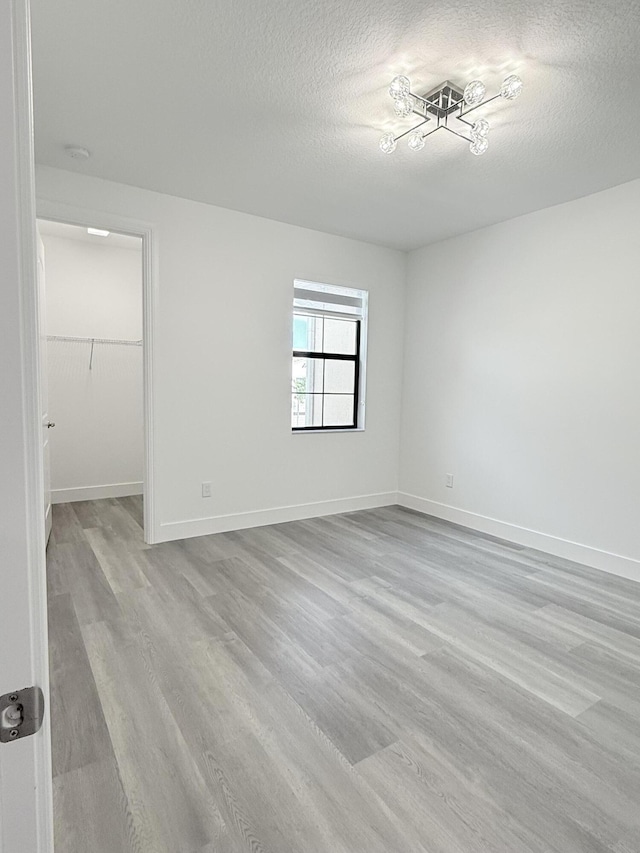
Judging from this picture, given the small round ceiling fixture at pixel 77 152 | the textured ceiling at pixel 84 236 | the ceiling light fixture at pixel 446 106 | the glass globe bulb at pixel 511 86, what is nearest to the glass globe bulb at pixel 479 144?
the ceiling light fixture at pixel 446 106

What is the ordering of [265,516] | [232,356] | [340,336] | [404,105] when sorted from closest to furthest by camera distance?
1. [404,105]
2. [232,356]
3. [265,516]
4. [340,336]

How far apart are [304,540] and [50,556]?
73.3 inches

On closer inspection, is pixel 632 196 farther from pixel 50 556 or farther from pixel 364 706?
pixel 50 556

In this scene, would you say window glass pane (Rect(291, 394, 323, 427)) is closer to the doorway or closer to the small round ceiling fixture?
the doorway

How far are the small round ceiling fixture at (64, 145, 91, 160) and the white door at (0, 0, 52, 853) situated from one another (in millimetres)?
2777

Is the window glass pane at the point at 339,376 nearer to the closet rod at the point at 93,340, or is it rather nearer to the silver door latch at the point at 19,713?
the closet rod at the point at 93,340

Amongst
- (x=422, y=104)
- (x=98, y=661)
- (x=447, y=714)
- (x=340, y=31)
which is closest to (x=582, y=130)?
(x=422, y=104)

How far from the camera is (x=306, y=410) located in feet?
14.8

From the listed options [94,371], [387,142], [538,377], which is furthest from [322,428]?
[387,142]

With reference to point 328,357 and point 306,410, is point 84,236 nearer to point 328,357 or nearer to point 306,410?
point 328,357

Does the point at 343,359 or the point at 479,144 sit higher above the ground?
the point at 479,144

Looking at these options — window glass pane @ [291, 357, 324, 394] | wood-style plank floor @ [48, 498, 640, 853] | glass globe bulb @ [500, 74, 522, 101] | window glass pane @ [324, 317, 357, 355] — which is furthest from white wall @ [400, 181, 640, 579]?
glass globe bulb @ [500, 74, 522, 101]

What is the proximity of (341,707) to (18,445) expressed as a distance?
5.76ft

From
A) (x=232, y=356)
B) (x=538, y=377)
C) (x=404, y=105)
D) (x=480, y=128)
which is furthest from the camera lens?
(x=232, y=356)
